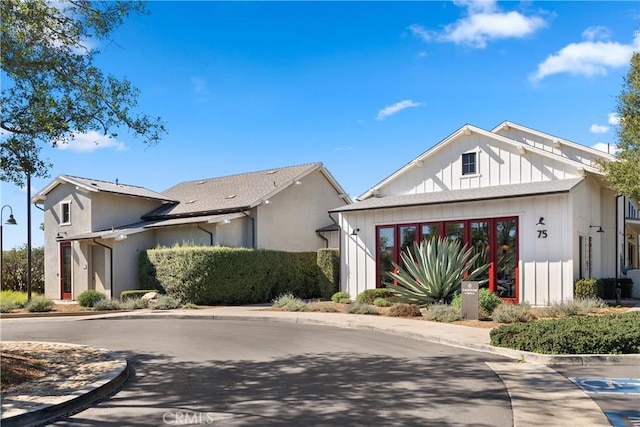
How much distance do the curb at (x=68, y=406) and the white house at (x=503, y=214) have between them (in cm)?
1348

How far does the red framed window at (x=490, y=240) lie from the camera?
58.9 feet

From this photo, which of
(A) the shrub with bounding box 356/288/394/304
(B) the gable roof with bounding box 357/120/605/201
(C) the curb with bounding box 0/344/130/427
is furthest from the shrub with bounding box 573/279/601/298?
(C) the curb with bounding box 0/344/130/427

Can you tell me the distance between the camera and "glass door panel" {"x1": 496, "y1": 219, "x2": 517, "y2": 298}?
17.9 m

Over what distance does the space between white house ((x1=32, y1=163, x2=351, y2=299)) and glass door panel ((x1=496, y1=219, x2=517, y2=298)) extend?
10.7 m

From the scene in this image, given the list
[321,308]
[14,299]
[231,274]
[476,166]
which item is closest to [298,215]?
[231,274]

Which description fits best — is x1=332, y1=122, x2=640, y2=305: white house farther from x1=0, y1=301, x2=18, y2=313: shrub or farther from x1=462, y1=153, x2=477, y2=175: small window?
x1=0, y1=301, x2=18, y2=313: shrub

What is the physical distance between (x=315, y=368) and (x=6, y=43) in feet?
22.4

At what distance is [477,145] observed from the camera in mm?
20719

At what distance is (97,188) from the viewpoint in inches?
1017

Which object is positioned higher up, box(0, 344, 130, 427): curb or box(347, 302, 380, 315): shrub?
box(0, 344, 130, 427): curb

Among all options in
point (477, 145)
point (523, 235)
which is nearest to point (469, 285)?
point (523, 235)

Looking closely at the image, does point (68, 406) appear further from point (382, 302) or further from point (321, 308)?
point (382, 302)

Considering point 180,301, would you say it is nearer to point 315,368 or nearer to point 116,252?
point 116,252

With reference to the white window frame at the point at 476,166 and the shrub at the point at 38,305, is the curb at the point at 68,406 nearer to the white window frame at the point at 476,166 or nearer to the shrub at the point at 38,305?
the shrub at the point at 38,305
